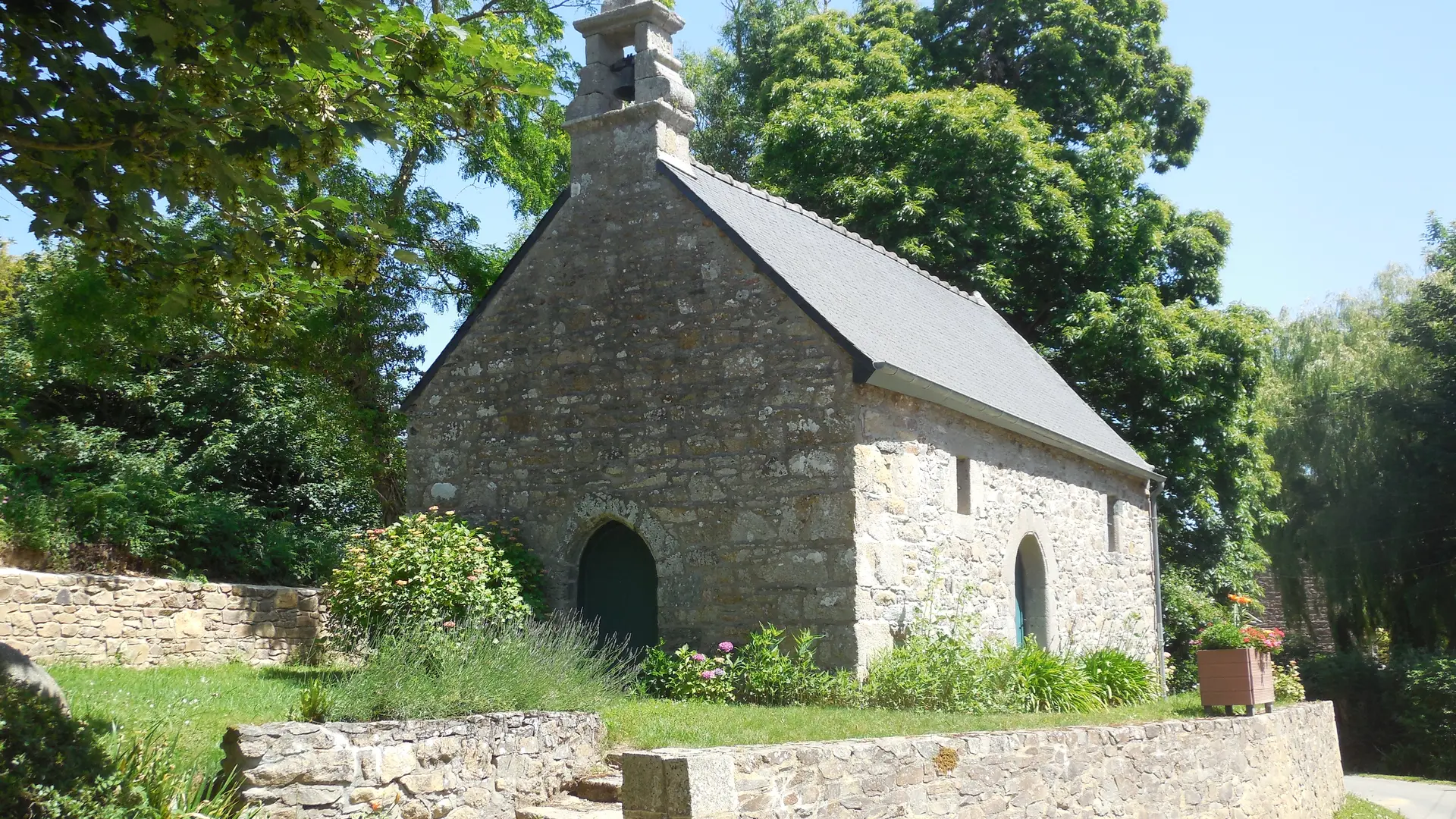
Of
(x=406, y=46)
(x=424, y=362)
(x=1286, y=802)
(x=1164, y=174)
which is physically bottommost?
(x=1286, y=802)

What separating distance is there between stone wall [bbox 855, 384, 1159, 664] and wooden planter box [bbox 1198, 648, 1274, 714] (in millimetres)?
2074

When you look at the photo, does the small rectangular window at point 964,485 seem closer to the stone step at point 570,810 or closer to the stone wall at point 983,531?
the stone wall at point 983,531

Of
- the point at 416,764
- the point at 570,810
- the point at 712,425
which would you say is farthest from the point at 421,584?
the point at 416,764

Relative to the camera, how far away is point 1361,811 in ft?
49.3

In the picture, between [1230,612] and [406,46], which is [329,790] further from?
[1230,612]

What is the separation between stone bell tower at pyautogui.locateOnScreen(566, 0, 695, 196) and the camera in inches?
493

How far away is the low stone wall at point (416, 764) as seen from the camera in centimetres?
617

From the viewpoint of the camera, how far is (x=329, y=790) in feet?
21.0

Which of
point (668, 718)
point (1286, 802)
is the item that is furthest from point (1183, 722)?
point (668, 718)

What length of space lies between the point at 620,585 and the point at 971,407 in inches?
160

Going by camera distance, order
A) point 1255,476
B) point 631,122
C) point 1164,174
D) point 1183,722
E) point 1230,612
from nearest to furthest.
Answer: point 1183,722 → point 631,122 → point 1230,612 → point 1255,476 → point 1164,174

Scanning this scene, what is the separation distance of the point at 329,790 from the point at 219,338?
13.2m

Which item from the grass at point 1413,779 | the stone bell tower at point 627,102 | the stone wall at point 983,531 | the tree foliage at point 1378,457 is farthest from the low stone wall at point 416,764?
the tree foliage at point 1378,457

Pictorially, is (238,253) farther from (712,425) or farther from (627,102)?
(627,102)
